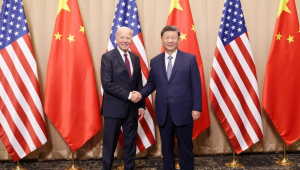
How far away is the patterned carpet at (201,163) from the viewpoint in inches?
139

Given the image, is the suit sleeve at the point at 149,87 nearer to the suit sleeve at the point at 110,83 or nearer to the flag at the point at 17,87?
the suit sleeve at the point at 110,83

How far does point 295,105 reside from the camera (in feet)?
11.8

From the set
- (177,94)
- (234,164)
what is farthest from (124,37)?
(234,164)

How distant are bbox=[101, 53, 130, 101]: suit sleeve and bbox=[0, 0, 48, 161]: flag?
105 cm

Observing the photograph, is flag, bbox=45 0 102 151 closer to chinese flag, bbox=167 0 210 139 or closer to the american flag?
chinese flag, bbox=167 0 210 139

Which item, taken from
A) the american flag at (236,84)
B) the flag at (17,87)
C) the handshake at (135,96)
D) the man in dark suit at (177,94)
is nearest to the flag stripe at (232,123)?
the american flag at (236,84)

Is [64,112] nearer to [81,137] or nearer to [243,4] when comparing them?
[81,137]

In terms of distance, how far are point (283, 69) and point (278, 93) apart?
0.30 m

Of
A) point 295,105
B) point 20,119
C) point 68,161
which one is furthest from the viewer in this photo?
point 68,161

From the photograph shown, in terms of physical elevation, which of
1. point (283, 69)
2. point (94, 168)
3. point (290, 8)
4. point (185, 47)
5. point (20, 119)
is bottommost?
point (94, 168)

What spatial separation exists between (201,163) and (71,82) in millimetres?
1894

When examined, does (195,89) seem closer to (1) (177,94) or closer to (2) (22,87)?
(1) (177,94)

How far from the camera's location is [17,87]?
3.37 metres

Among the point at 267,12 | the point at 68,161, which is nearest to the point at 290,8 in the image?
the point at 267,12
